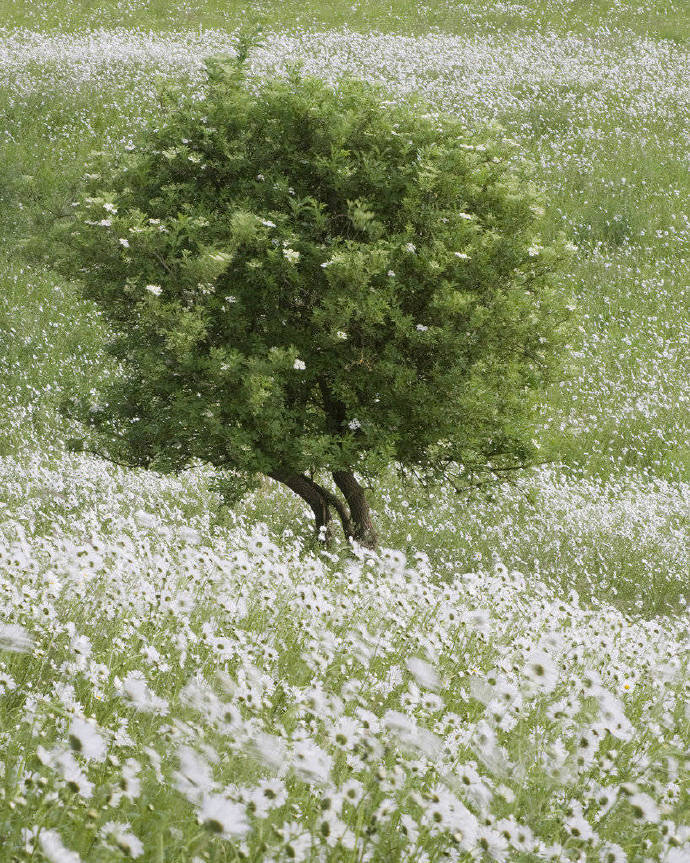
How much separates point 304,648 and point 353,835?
8.69 feet

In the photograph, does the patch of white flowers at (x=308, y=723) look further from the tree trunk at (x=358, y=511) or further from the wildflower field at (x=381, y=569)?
the tree trunk at (x=358, y=511)

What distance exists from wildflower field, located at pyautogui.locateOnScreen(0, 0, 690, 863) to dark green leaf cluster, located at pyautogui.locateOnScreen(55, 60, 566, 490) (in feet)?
2.96

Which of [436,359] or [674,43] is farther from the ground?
[674,43]

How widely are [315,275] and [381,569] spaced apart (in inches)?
177

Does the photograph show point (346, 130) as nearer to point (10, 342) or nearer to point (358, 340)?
point (358, 340)

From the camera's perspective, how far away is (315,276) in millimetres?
10148

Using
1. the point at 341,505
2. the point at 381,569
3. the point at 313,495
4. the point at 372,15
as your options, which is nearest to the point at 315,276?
the point at 313,495

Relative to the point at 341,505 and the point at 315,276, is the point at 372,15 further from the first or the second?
the point at 315,276

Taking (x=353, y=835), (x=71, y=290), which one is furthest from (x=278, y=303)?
(x=71, y=290)

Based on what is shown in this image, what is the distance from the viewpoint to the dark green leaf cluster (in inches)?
385

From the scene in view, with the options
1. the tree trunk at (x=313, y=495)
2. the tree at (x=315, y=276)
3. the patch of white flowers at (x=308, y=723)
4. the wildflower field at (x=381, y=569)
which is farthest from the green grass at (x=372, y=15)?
the patch of white flowers at (x=308, y=723)

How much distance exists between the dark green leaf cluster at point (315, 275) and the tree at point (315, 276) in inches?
1.1

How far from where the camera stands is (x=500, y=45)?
122 ft

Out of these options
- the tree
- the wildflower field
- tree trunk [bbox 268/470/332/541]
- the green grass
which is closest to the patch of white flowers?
the wildflower field
